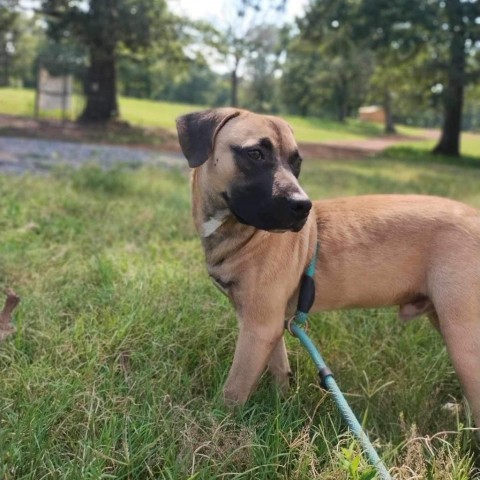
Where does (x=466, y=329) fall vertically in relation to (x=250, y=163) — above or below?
below

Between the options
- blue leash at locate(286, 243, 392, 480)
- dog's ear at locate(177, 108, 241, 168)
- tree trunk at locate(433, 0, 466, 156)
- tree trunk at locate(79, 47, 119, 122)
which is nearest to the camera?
blue leash at locate(286, 243, 392, 480)

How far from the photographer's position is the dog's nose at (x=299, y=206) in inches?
88.6

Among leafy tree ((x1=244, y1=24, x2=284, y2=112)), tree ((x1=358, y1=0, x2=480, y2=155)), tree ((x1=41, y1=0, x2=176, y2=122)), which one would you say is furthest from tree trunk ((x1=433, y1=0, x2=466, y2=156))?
A: leafy tree ((x1=244, y1=24, x2=284, y2=112))

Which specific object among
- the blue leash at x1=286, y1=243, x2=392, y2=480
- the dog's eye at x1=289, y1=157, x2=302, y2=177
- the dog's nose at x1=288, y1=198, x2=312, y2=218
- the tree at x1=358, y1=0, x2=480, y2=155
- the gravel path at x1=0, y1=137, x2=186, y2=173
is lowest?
the blue leash at x1=286, y1=243, x2=392, y2=480

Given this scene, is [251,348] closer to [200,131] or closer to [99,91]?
[200,131]

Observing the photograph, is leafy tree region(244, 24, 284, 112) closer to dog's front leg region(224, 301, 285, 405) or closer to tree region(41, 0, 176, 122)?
tree region(41, 0, 176, 122)

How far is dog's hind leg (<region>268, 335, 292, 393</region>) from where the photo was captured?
284 centimetres

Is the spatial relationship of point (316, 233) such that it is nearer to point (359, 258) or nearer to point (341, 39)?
point (359, 258)

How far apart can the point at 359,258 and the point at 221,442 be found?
110cm

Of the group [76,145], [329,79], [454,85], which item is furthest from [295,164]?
[329,79]

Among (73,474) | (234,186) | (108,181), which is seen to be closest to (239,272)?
(234,186)

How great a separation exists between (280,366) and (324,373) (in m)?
0.54

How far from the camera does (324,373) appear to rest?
7.75ft

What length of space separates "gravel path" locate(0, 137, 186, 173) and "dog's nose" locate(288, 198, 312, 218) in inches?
251
